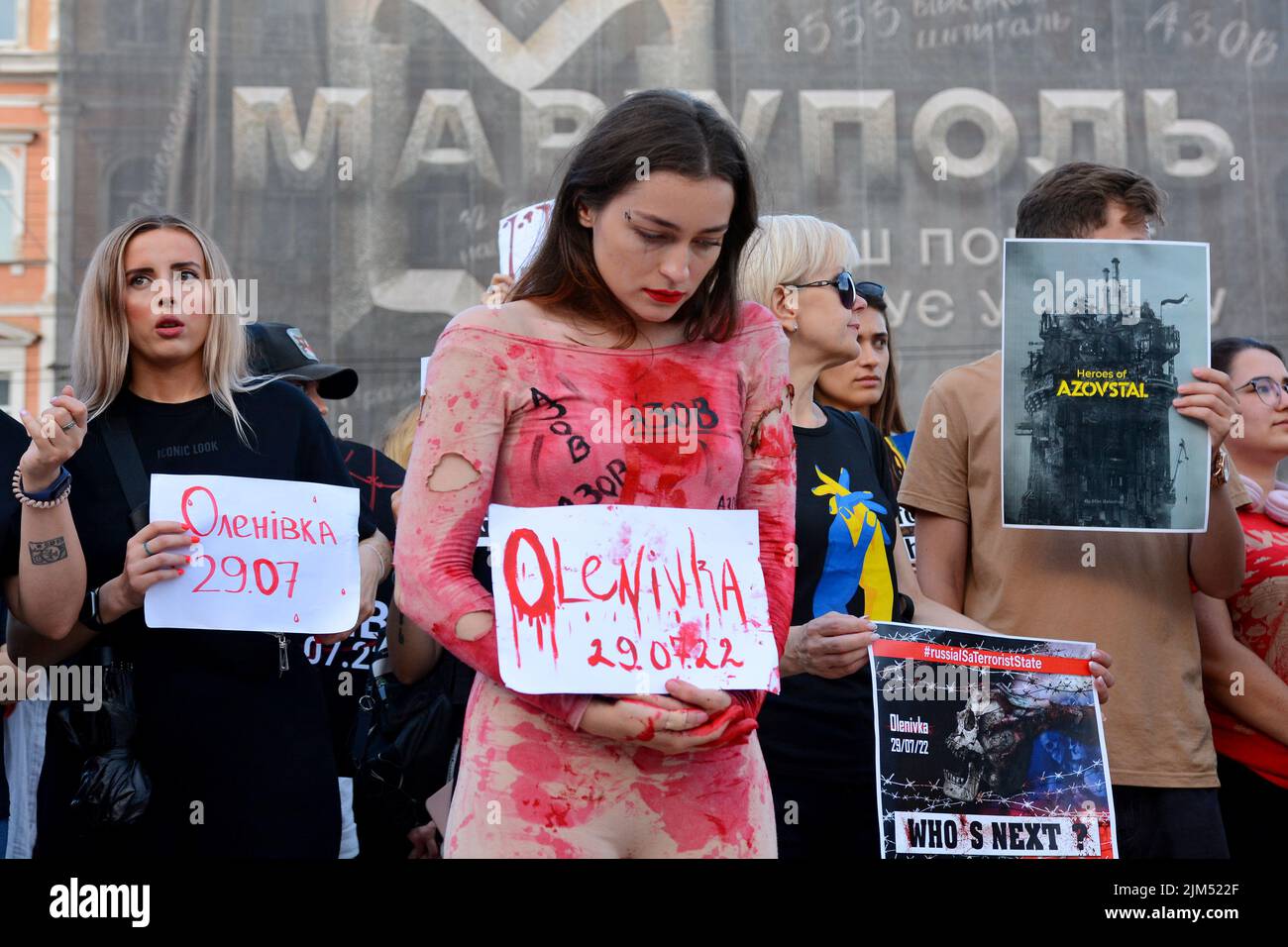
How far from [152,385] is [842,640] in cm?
142

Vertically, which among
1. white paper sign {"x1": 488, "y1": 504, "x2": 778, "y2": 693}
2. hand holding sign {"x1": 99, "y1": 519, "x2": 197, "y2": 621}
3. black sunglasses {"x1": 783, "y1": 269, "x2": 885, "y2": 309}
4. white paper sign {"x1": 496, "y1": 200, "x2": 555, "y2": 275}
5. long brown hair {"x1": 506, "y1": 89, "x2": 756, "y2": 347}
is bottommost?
white paper sign {"x1": 488, "y1": 504, "x2": 778, "y2": 693}

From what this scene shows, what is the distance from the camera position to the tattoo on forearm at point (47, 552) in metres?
2.66

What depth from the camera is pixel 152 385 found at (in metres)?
2.95

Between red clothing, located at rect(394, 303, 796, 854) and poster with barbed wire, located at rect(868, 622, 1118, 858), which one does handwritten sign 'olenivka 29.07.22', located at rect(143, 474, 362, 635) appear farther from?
poster with barbed wire, located at rect(868, 622, 1118, 858)

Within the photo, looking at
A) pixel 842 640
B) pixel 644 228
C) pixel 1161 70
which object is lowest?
pixel 842 640

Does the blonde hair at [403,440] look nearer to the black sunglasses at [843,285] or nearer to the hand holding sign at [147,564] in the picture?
the black sunglasses at [843,285]

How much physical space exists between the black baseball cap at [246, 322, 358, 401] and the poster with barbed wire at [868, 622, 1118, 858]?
5.90 feet

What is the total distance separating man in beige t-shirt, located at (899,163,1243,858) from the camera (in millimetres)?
3043

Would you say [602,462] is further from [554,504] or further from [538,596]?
[538,596]

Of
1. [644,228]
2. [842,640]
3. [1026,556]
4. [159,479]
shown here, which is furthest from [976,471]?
[159,479]

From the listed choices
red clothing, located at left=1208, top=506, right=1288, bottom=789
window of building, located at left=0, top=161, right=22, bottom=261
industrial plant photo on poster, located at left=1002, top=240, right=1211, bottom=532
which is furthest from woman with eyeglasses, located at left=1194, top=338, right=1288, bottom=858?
window of building, located at left=0, top=161, right=22, bottom=261

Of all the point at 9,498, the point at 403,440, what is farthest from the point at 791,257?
the point at 403,440
